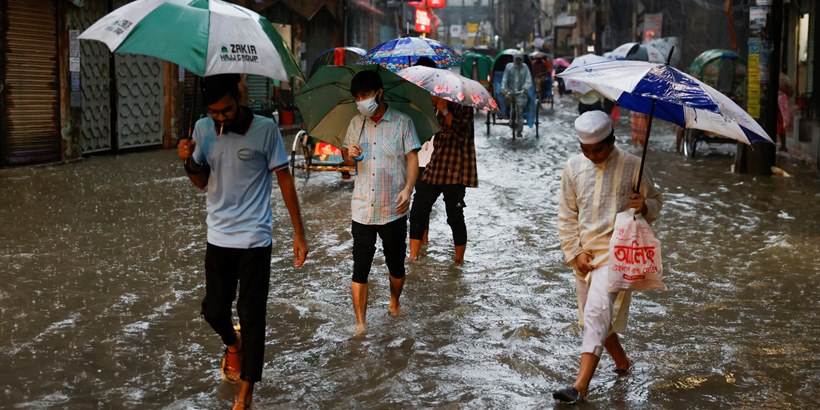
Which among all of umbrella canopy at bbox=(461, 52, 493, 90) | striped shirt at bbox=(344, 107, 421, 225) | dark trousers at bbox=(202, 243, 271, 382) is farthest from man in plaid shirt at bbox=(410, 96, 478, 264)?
umbrella canopy at bbox=(461, 52, 493, 90)

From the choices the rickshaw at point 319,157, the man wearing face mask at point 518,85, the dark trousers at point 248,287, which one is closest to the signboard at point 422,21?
the man wearing face mask at point 518,85

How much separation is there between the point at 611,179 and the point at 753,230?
6201 mm

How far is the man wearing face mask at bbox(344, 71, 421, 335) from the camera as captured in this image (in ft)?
21.4

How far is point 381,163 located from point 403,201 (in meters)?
0.30

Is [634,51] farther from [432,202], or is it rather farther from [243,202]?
[243,202]

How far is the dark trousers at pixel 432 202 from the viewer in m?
8.88

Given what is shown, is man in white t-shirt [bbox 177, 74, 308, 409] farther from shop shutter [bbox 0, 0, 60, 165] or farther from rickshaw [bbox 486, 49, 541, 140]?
rickshaw [bbox 486, 49, 541, 140]

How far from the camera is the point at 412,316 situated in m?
7.19

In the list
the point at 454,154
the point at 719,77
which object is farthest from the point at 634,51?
the point at 454,154

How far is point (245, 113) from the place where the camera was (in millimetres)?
4875

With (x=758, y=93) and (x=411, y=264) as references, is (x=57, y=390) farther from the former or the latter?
(x=758, y=93)

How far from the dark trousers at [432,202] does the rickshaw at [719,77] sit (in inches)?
424

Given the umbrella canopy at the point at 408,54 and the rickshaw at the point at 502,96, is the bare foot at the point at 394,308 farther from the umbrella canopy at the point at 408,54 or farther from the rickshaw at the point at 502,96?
the rickshaw at the point at 502,96

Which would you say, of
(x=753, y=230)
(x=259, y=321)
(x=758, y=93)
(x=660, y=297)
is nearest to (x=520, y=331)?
(x=660, y=297)
